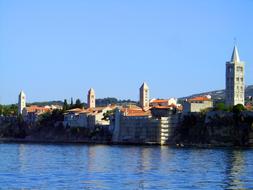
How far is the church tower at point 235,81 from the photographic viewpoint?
324 feet

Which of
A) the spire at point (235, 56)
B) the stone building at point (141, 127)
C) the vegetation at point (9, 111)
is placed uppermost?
the spire at point (235, 56)

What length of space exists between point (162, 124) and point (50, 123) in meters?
32.0

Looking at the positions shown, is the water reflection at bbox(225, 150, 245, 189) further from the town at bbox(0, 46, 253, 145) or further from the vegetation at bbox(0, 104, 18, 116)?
the vegetation at bbox(0, 104, 18, 116)

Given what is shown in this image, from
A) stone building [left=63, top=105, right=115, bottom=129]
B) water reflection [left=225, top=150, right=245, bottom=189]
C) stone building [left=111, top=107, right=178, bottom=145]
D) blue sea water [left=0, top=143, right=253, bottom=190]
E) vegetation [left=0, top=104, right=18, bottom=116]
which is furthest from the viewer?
vegetation [left=0, top=104, right=18, bottom=116]

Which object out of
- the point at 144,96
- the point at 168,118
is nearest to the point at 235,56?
the point at 168,118

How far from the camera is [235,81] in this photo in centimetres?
9912

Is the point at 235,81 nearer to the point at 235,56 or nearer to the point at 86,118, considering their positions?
the point at 235,56

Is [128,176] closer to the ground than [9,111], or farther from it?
closer to the ground

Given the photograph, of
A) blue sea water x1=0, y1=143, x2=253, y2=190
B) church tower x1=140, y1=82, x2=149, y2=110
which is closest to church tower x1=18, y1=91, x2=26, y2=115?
church tower x1=140, y1=82, x2=149, y2=110

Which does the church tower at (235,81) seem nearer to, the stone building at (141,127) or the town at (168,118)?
the town at (168,118)

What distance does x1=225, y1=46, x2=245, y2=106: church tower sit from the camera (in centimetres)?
9888

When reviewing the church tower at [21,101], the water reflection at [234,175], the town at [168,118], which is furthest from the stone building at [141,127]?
the water reflection at [234,175]

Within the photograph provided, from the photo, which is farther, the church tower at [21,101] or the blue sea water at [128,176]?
the church tower at [21,101]

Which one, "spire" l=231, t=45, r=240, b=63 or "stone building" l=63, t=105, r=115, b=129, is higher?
"spire" l=231, t=45, r=240, b=63
